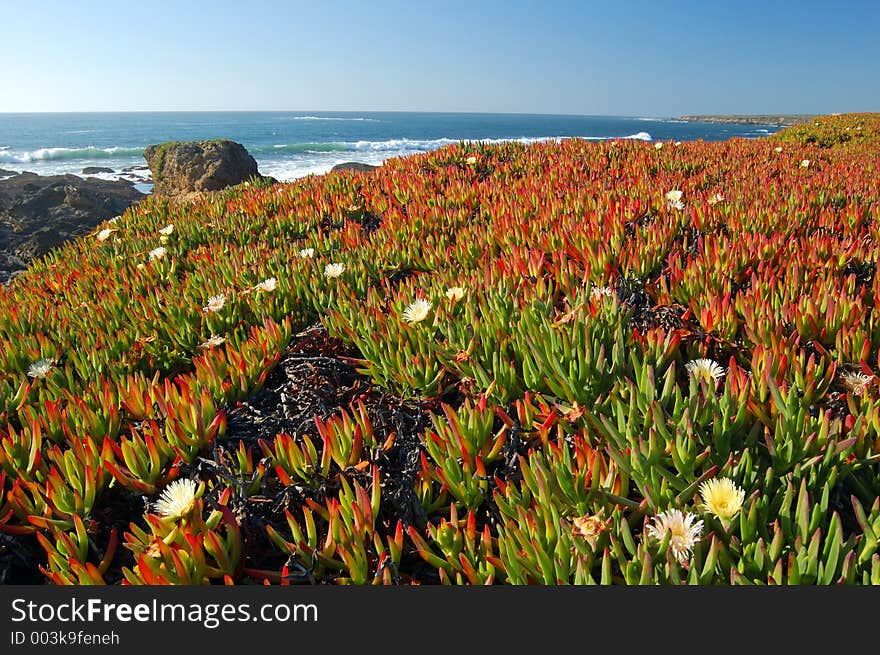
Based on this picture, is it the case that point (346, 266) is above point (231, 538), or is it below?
above

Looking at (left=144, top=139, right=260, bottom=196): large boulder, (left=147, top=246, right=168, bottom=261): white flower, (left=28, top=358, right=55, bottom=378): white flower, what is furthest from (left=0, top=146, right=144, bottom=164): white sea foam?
(left=28, top=358, right=55, bottom=378): white flower

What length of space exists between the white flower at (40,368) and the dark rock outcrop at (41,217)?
608cm

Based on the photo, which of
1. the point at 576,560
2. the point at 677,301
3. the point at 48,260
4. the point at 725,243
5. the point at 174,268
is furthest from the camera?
the point at 48,260

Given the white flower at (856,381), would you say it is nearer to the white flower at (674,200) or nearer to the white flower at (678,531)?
the white flower at (678,531)

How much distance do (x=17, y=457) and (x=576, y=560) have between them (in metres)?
1.52

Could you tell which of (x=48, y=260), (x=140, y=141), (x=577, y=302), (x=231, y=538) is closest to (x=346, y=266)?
(x=577, y=302)

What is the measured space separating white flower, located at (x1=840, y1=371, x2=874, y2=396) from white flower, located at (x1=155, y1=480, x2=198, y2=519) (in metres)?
1.71

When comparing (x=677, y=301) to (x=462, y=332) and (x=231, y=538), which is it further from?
(x=231, y=538)

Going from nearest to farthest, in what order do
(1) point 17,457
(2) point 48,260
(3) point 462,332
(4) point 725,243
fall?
(1) point 17,457 → (3) point 462,332 → (4) point 725,243 → (2) point 48,260

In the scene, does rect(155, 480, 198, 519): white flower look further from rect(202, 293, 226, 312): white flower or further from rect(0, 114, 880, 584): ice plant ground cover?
rect(202, 293, 226, 312): white flower

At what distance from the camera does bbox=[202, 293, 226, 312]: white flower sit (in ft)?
7.81

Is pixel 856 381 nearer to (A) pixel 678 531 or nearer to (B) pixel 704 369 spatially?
(B) pixel 704 369

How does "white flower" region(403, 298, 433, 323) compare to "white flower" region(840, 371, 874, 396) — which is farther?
"white flower" region(403, 298, 433, 323)

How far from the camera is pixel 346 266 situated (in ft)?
8.98
